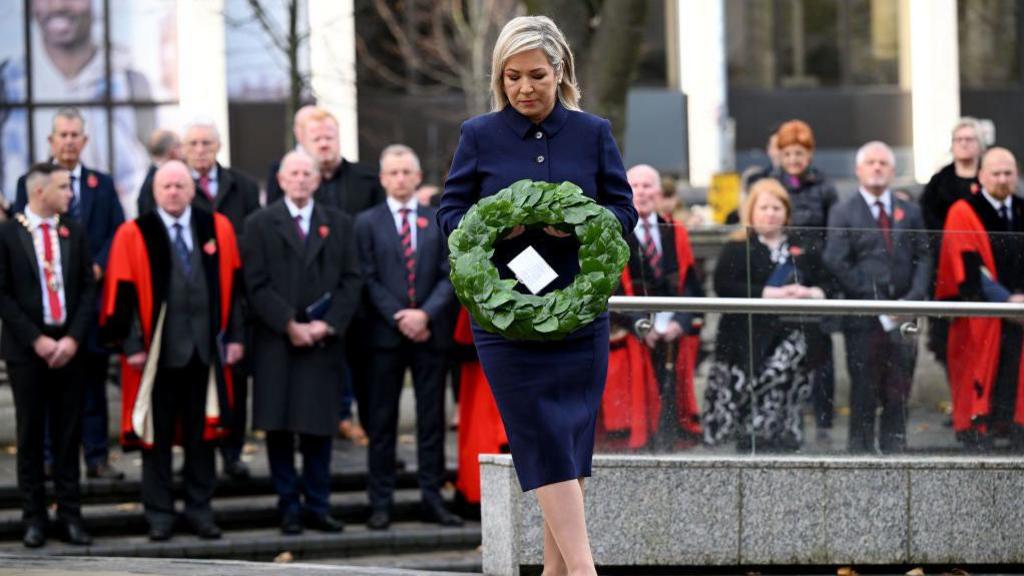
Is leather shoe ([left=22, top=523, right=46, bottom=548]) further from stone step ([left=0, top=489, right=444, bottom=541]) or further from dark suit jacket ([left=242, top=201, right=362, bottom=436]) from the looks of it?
dark suit jacket ([left=242, top=201, right=362, bottom=436])

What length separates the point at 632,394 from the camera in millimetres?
9492

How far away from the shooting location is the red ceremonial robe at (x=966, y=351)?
32.3ft

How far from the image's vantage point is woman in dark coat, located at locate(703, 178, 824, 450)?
961 centimetres

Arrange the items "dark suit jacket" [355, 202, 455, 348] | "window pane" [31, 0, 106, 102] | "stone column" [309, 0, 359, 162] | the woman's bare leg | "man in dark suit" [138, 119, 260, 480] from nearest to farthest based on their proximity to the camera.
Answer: the woman's bare leg < "dark suit jacket" [355, 202, 455, 348] < "man in dark suit" [138, 119, 260, 480] < "stone column" [309, 0, 359, 162] < "window pane" [31, 0, 106, 102]

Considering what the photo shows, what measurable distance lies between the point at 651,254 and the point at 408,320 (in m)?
2.48

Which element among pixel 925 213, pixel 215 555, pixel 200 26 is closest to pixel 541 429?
pixel 215 555

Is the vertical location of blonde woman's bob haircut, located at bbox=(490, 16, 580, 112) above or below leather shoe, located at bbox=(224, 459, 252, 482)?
above

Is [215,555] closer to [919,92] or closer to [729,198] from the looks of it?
[729,198]

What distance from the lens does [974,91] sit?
127ft

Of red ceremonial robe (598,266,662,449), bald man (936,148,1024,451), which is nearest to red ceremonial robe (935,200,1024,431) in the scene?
bald man (936,148,1024,451)

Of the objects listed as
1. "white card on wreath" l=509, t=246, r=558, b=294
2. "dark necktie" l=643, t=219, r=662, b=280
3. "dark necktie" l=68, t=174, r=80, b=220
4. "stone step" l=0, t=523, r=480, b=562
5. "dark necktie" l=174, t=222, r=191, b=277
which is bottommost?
"stone step" l=0, t=523, r=480, b=562

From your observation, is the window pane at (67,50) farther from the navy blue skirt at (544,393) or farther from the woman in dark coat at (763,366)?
the navy blue skirt at (544,393)

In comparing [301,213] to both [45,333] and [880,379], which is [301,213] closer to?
[45,333]

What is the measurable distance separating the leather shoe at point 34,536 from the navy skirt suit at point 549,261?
5.05m
